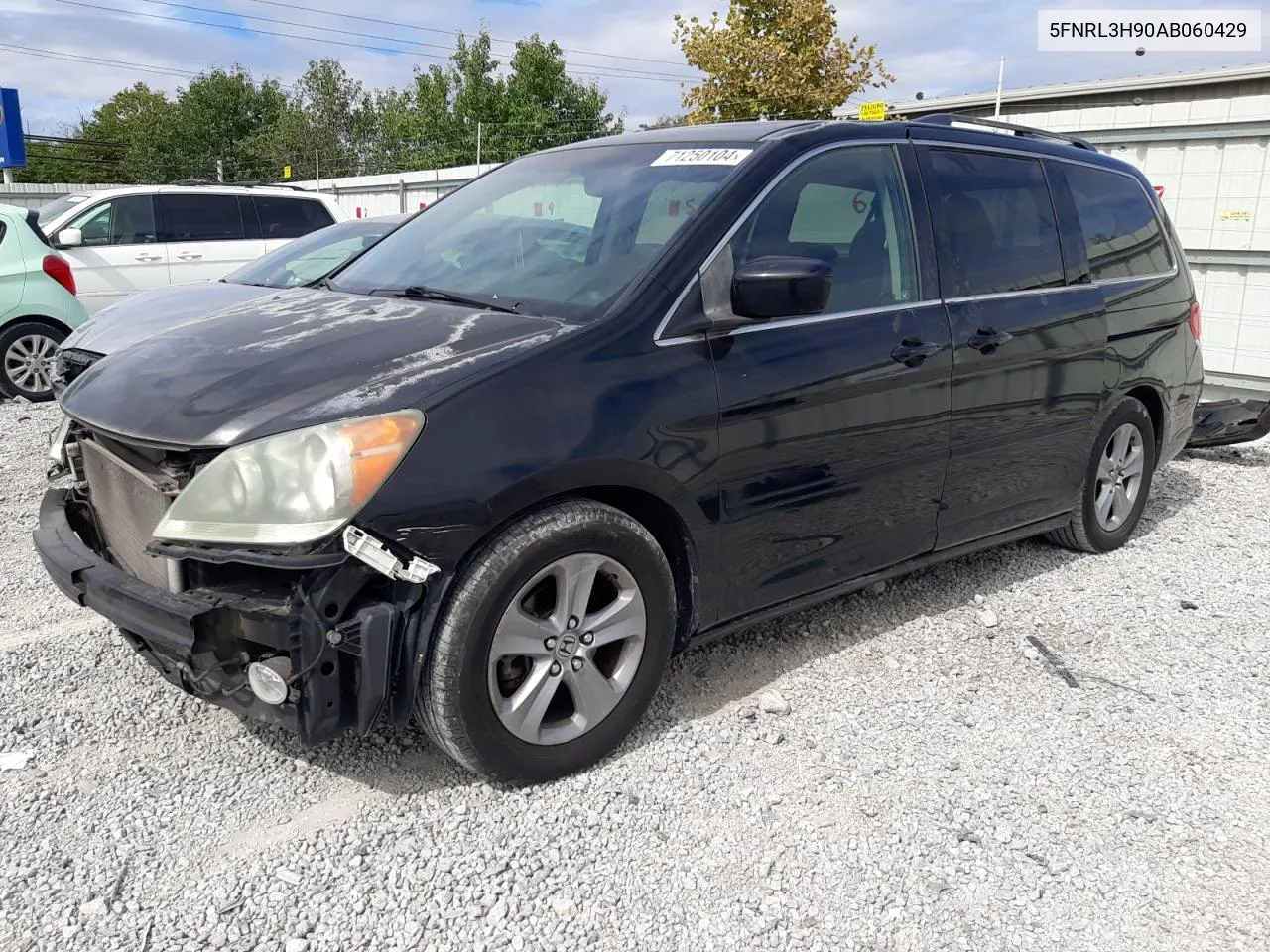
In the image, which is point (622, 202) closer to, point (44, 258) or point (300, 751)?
point (300, 751)

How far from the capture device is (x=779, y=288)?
298cm

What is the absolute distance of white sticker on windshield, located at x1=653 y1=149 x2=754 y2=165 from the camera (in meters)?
3.38

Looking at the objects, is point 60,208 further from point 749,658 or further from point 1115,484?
point 1115,484

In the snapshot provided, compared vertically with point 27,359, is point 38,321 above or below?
above

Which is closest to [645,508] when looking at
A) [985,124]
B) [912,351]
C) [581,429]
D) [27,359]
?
[581,429]

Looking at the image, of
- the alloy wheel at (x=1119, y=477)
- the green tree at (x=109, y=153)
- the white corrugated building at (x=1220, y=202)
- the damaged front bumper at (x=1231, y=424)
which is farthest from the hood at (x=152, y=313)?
the green tree at (x=109, y=153)

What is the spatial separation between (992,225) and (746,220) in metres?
1.39

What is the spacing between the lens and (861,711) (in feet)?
11.2

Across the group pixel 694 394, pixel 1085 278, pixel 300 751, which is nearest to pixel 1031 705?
pixel 694 394

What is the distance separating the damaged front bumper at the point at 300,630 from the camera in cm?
239

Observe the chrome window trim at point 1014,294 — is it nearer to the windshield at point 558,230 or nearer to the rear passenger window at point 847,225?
the rear passenger window at point 847,225

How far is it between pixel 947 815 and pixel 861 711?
602mm

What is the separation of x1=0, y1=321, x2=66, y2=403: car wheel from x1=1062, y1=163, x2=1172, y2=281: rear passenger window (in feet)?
26.1

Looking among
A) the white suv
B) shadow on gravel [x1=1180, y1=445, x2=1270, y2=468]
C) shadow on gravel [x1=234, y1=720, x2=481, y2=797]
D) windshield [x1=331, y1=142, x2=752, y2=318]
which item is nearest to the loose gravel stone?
shadow on gravel [x1=234, y1=720, x2=481, y2=797]
